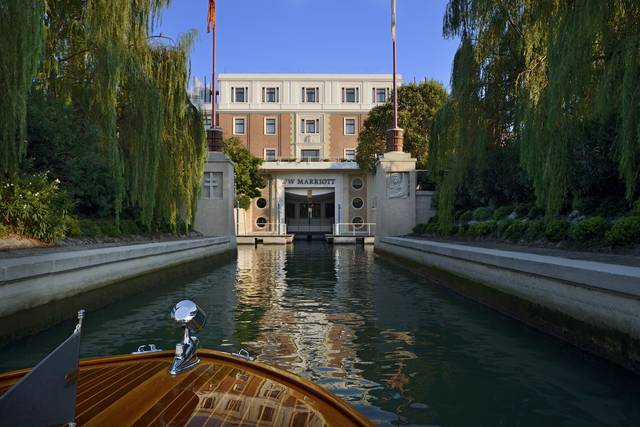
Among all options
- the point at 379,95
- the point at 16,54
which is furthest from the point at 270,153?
the point at 16,54

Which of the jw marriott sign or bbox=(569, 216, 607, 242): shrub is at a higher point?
the jw marriott sign

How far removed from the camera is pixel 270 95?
47.0 metres

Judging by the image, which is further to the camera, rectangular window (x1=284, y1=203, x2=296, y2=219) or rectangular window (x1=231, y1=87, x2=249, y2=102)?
rectangular window (x1=284, y1=203, x2=296, y2=219)

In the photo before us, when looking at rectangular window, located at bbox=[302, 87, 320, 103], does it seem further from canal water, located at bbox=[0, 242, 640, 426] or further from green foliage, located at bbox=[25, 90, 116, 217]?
canal water, located at bbox=[0, 242, 640, 426]

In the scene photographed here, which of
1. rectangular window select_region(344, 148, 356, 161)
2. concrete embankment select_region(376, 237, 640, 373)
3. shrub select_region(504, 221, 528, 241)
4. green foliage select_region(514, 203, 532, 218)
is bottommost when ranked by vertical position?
concrete embankment select_region(376, 237, 640, 373)

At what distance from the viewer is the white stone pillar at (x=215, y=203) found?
23272 millimetres

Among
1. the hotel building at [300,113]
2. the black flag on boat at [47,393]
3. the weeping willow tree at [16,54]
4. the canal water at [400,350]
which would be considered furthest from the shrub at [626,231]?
the hotel building at [300,113]

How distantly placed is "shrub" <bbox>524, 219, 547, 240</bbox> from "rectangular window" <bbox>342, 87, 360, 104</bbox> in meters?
36.9

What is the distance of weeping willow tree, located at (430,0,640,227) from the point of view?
264 inches

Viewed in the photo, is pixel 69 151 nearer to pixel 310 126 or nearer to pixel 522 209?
pixel 522 209

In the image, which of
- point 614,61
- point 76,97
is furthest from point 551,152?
point 76,97

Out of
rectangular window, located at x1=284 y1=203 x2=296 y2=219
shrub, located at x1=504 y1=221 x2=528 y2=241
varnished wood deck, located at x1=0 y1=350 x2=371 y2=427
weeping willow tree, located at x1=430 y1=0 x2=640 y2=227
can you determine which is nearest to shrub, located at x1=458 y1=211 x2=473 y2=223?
weeping willow tree, located at x1=430 y1=0 x2=640 y2=227

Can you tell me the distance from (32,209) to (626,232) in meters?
11.2

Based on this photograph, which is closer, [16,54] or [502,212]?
[16,54]
